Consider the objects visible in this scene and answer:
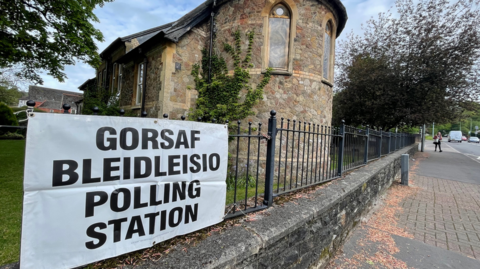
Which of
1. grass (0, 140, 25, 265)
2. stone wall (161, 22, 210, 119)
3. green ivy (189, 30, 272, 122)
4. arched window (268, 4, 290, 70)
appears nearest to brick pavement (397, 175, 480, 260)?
green ivy (189, 30, 272, 122)

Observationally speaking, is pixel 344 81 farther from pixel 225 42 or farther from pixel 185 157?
pixel 185 157

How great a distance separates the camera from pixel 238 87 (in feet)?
26.1

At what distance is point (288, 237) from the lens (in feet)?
7.25

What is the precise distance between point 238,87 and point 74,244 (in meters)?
7.06

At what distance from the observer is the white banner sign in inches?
47.6

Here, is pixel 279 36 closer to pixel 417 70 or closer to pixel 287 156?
pixel 287 156

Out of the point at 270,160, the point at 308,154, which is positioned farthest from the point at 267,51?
the point at 270,160

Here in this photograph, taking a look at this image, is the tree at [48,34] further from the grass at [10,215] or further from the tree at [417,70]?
the tree at [417,70]

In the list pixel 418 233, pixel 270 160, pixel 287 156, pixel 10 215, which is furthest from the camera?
pixel 287 156

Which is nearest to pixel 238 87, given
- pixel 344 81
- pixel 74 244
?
pixel 74 244

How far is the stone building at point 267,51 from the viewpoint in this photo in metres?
7.80

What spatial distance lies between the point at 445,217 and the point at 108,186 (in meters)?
6.23

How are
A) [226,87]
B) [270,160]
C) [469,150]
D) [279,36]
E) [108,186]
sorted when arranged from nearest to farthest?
[108,186] → [270,160] → [279,36] → [226,87] → [469,150]

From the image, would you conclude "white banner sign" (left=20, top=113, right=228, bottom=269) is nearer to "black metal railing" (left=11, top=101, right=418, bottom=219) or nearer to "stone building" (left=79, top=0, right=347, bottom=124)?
"black metal railing" (left=11, top=101, right=418, bottom=219)
